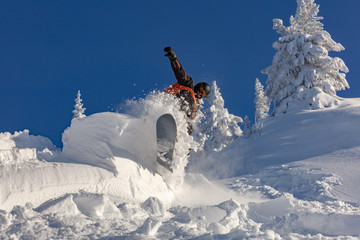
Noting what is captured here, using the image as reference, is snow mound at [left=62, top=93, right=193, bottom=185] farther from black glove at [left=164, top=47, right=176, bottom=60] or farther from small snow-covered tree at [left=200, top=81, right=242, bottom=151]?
small snow-covered tree at [left=200, top=81, right=242, bottom=151]

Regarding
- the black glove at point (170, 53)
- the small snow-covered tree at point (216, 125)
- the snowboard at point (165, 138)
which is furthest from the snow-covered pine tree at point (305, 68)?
the snowboard at point (165, 138)

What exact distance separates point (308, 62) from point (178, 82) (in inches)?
539

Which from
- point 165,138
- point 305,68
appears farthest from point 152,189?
point 305,68

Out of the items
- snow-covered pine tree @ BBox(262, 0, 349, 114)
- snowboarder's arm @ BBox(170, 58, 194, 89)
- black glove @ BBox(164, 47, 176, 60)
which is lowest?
snowboarder's arm @ BBox(170, 58, 194, 89)

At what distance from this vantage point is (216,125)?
2670cm

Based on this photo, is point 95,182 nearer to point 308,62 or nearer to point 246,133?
point 246,133

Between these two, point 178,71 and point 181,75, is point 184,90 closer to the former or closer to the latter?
point 181,75

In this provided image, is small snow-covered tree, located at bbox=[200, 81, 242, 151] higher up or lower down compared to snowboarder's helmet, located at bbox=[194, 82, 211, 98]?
higher up

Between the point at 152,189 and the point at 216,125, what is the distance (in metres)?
20.7

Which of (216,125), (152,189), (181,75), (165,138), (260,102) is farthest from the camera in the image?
(260,102)

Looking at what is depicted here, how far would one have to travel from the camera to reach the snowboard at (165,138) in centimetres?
707

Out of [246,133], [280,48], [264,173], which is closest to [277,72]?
→ [280,48]

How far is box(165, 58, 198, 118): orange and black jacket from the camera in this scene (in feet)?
26.4

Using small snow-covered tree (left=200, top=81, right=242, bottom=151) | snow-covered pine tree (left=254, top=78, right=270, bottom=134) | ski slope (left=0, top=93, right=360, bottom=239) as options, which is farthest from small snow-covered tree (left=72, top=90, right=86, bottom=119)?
ski slope (left=0, top=93, right=360, bottom=239)
